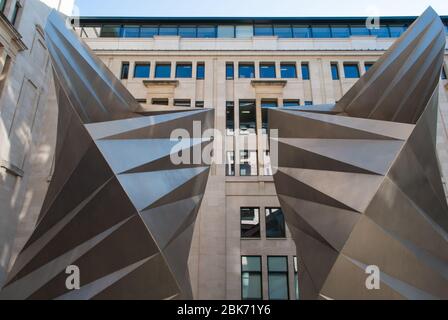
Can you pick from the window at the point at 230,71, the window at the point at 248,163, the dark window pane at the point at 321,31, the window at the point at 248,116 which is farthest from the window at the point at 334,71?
the window at the point at 248,163

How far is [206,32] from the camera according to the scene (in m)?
30.5

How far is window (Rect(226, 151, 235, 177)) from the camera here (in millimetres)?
23619

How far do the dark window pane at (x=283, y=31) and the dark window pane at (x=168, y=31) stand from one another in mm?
9013

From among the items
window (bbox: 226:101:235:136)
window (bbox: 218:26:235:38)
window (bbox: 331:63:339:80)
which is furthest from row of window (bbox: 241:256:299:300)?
window (bbox: 218:26:235:38)

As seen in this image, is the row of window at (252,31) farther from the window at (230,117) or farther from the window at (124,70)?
the window at (230,117)

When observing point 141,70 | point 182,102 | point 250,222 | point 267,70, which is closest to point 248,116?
point 267,70

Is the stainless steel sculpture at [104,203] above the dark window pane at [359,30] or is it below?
below

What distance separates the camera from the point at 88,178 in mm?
9594

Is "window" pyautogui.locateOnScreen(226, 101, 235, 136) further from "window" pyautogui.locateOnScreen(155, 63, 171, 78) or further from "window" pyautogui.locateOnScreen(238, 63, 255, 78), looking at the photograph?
"window" pyautogui.locateOnScreen(155, 63, 171, 78)

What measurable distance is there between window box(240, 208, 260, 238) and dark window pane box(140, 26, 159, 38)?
18096 millimetres

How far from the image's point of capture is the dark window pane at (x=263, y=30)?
30266 millimetres
